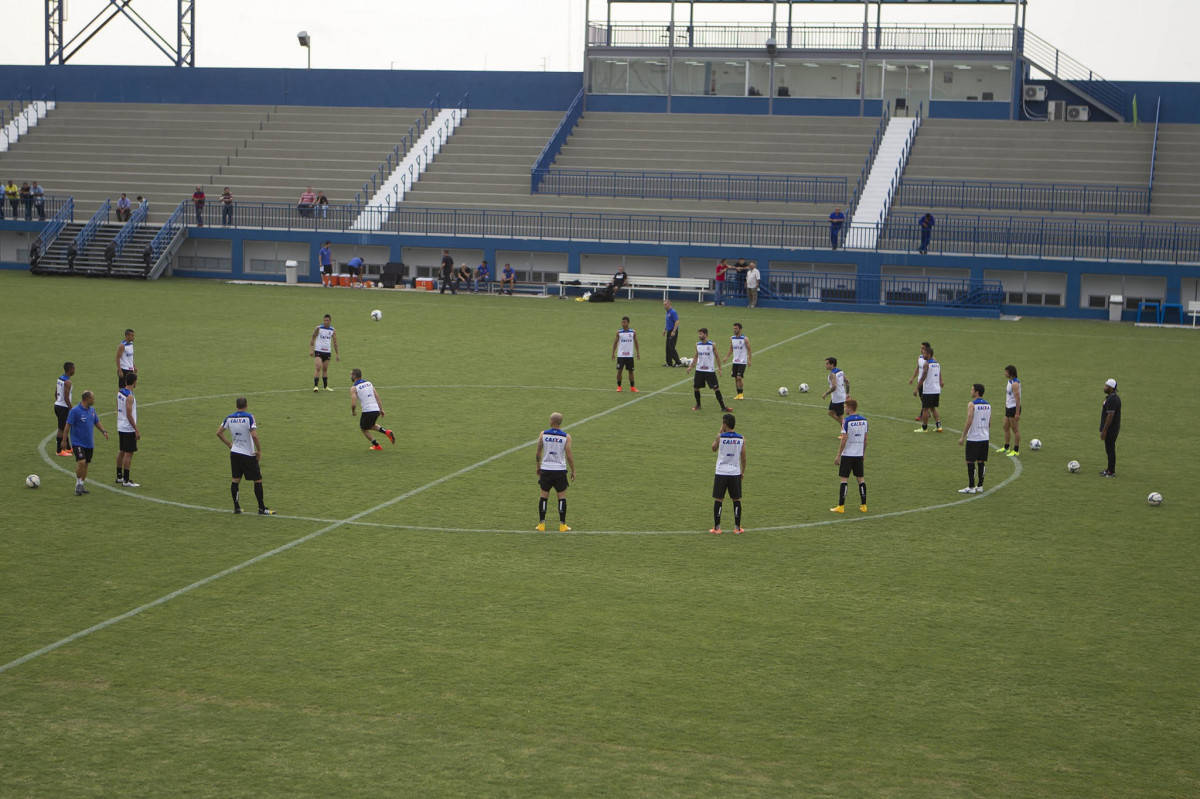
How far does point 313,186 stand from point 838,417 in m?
43.3

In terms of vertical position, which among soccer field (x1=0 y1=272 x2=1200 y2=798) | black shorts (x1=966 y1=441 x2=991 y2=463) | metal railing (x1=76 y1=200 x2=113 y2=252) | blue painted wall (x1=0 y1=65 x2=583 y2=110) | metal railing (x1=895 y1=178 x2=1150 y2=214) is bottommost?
soccer field (x1=0 y1=272 x2=1200 y2=798)

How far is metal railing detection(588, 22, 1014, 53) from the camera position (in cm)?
6156

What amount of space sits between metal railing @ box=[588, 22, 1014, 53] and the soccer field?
40.3m

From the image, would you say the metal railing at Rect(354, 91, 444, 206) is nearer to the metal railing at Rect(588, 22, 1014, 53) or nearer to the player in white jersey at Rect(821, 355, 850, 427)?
the metal railing at Rect(588, 22, 1014, 53)

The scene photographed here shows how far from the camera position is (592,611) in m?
13.6

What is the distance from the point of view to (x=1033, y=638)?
516 inches

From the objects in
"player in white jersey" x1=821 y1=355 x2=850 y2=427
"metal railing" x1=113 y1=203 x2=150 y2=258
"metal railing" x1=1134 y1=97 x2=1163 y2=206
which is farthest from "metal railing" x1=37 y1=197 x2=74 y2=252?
"metal railing" x1=1134 y1=97 x2=1163 y2=206

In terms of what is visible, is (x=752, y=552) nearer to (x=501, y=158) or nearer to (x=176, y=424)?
(x=176, y=424)

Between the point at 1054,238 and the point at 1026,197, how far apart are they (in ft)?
13.5

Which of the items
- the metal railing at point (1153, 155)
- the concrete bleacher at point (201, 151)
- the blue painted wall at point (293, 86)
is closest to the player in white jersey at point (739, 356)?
the metal railing at point (1153, 155)

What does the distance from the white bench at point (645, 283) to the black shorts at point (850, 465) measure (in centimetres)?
3423

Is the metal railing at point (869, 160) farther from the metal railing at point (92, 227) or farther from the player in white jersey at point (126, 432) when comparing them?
the player in white jersey at point (126, 432)

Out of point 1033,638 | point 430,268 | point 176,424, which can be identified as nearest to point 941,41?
point 430,268

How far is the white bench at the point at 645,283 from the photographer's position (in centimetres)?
5222
